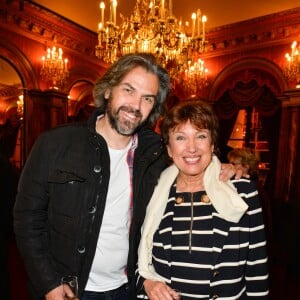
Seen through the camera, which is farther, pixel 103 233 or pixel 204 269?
pixel 103 233

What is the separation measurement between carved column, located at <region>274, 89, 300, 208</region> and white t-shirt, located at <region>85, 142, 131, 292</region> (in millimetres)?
5293

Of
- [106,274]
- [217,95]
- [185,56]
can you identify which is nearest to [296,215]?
[185,56]

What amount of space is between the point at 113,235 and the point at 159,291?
37cm

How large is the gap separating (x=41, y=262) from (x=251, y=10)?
20.8ft

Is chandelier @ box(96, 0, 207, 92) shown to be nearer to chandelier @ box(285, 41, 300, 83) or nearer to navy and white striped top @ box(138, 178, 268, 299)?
chandelier @ box(285, 41, 300, 83)

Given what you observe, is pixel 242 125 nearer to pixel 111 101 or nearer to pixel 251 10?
pixel 251 10

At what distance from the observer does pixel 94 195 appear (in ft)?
5.14

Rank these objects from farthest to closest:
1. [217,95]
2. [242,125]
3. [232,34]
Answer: [242,125], [217,95], [232,34]

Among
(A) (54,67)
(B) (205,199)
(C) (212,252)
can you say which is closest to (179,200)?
(B) (205,199)

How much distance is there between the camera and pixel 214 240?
1525mm

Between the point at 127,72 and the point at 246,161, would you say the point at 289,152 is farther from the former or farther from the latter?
the point at 127,72

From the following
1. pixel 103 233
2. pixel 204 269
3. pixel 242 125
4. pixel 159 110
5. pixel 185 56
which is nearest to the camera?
pixel 204 269

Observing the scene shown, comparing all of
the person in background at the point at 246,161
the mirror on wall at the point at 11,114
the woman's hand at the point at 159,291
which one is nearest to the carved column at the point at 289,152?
the person in background at the point at 246,161

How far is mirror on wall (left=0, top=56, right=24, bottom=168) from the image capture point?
22.0 ft
